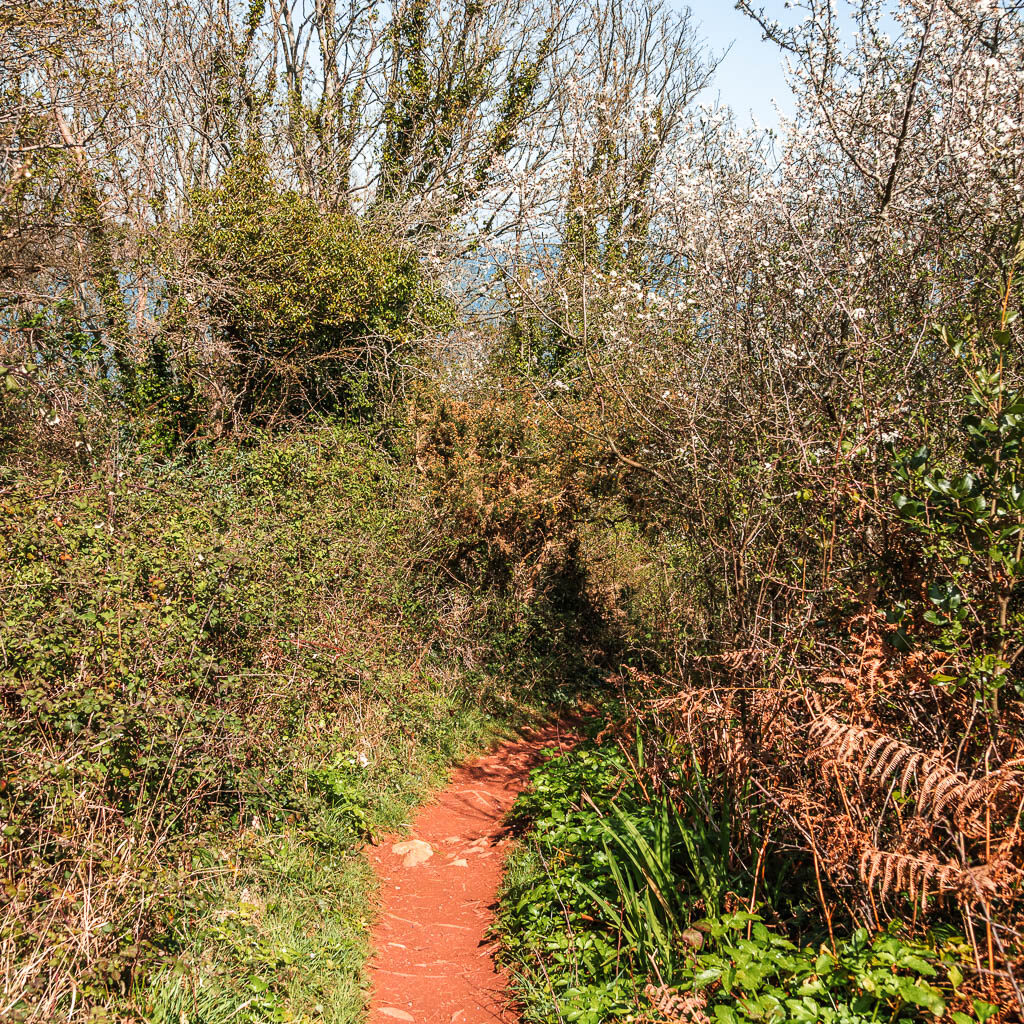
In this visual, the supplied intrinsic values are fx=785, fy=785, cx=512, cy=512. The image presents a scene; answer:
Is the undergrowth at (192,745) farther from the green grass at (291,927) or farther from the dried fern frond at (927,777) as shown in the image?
the dried fern frond at (927,777)

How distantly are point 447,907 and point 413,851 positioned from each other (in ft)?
2.28

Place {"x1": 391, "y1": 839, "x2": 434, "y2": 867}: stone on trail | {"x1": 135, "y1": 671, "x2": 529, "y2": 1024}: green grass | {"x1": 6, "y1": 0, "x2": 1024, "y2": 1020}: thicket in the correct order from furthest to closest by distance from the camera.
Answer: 1. {"x1": 391, "y1": 839, "x2": 434, "y2": 867}: stone on trail
2. {"x1": 135, "y1": 671, "x2": 529, "y2": 1024}: green grass
3. {"x1": 6, "y1": 0, "x2": 1024, "y2": 1020}: thicket

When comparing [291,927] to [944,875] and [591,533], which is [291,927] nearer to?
[944,875]

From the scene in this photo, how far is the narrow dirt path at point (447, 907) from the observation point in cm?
412

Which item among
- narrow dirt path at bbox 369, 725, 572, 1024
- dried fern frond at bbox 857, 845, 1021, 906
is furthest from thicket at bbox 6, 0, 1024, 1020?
narrow dirt path at bbox 369, 725, 572, 1024

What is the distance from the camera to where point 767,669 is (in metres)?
4.28

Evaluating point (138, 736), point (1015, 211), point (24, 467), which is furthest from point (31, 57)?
point (1015, 211)

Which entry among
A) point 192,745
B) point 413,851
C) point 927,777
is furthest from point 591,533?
point 927,777

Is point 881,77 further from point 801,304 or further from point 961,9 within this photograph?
point 801,304

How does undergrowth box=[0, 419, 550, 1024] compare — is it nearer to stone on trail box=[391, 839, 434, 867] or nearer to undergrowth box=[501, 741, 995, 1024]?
stone on trail box=[391, 839, 434, 867]

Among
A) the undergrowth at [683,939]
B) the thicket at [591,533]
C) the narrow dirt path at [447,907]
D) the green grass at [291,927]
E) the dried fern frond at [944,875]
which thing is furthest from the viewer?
the narrow dirt path at [447,907]

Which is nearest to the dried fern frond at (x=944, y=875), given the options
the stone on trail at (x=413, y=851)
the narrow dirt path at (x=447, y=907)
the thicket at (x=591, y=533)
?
the thicket at (x=591, y=533)

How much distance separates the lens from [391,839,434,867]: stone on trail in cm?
568

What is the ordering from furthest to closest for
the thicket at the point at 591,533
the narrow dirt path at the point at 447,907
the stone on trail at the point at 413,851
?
the stone on trail at the point at 413,851 → the narrow dirt path at the point at 447,907 → the thicket at the point at 591,533
